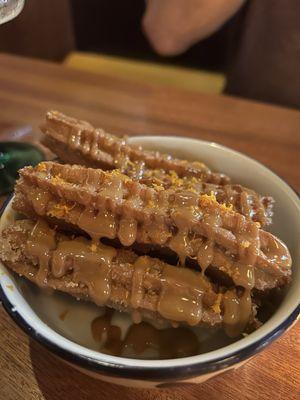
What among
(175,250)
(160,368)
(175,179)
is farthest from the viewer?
(175,179)

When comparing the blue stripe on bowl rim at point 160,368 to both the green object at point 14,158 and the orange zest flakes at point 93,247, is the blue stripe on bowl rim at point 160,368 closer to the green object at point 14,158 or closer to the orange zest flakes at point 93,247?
the orange zest flakes at point 93,247

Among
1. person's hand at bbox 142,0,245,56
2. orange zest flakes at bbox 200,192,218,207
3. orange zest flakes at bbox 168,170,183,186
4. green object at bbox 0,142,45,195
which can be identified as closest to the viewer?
orange zest flakes at bbox 200,192,218,207

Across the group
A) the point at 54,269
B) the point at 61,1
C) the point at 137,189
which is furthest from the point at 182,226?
the point at 61,1

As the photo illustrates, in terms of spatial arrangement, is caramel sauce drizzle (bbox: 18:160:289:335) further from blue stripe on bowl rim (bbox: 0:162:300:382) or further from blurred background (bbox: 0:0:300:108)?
blurred background (bbox: 0:0:300:108)

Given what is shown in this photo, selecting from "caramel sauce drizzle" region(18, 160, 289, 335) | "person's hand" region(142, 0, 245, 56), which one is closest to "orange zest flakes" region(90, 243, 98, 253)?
"caramel sauce drizzle" region(18, 160, 289, 335)

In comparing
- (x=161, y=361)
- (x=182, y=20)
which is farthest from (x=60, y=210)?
(x=182, y=20)

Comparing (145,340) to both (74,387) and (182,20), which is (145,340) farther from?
(182,20)
